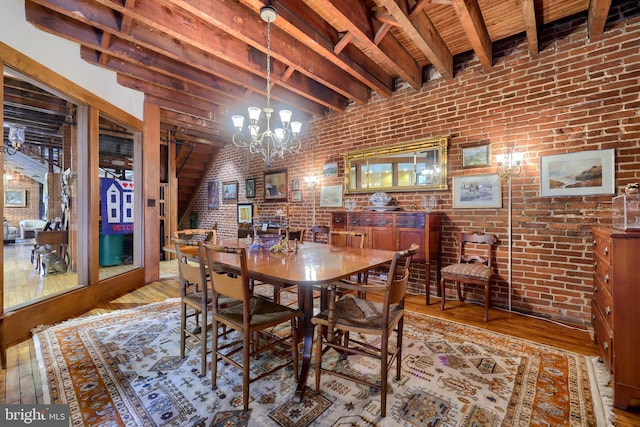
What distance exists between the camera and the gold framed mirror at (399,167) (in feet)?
12.1

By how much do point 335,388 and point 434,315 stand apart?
174 centimetres

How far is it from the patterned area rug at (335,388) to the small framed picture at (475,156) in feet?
6.51

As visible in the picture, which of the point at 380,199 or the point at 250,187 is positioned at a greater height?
the point at 250,187

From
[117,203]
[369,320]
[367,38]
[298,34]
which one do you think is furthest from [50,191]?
[369,320]

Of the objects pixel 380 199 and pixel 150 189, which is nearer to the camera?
pixel 380 199

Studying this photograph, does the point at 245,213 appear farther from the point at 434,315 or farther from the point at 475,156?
the point at 475,156

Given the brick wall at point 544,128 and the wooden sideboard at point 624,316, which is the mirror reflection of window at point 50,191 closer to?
the brick wall at point 544,128

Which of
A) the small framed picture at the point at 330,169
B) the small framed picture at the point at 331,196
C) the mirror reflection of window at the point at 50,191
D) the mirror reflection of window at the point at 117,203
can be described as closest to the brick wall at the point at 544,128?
the small framed picture at the point at 331,196

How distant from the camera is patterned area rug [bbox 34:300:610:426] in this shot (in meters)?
1.54

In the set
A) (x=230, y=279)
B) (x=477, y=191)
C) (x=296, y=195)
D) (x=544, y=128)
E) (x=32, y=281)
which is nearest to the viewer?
(x=230, y=279)

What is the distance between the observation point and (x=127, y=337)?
250 centimetres

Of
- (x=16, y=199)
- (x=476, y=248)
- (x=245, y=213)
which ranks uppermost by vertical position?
(x=16, y=199)

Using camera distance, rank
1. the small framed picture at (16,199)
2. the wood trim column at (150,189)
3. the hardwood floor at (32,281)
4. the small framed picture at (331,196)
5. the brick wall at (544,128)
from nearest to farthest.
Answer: the brick wall at (544,128) < the hardwood floor at (32,281) < the wood trim column at (150,189) < the small framed picture at (331,196) < the small framed picture at (16,199)

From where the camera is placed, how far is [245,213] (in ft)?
21.8
